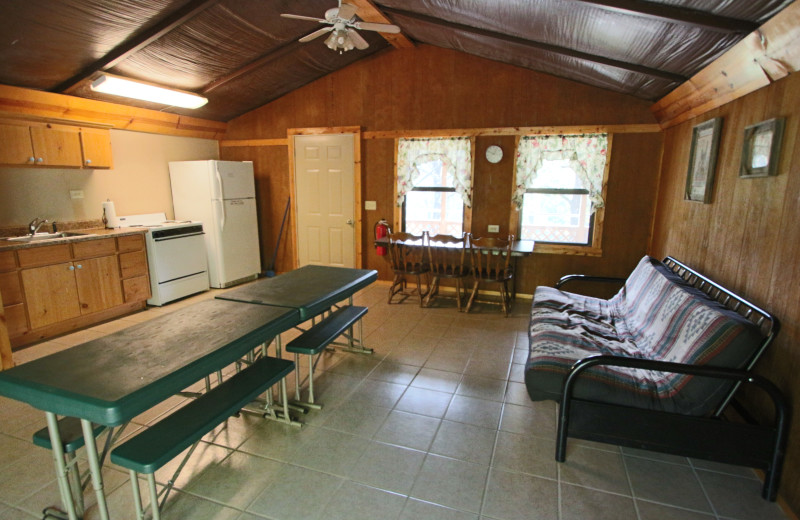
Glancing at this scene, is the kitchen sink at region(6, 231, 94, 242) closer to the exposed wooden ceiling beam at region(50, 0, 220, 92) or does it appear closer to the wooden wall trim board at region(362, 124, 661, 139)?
the exposed wooden ceiling beam at region(50, 0, 220, 92)

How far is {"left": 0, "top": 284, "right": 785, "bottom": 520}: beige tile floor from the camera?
5.87 feet

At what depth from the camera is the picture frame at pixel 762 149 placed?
6.61 feet

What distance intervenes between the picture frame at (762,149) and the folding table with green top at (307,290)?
2424mm

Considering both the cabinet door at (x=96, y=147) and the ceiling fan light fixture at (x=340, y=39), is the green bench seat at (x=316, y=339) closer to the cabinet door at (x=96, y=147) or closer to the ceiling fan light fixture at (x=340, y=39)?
the ceiling fan light fixture at (x=340, y=39)

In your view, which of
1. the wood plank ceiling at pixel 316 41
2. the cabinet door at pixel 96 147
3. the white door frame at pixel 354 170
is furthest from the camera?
the white door frame at pixel 354 170

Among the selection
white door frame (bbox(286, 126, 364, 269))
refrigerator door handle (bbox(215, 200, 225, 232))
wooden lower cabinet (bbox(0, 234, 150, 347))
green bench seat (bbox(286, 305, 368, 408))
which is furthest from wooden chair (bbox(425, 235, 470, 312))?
wooden lower cabinet (bbox(0, 234, 150, 347))

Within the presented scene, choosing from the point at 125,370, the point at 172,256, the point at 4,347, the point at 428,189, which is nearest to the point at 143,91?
the point at 172,256

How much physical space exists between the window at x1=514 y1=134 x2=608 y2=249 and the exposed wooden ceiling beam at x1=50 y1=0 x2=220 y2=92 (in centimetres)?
344

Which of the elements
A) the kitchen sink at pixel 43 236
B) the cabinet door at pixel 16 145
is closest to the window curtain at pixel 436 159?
the kitchen sink at pixel 43 236

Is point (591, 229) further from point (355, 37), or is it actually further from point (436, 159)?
point (355, 37)

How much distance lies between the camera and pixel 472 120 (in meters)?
4.79

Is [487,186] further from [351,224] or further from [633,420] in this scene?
[633,420]

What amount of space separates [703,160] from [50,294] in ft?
18.0

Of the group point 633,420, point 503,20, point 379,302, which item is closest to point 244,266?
point 379,302
